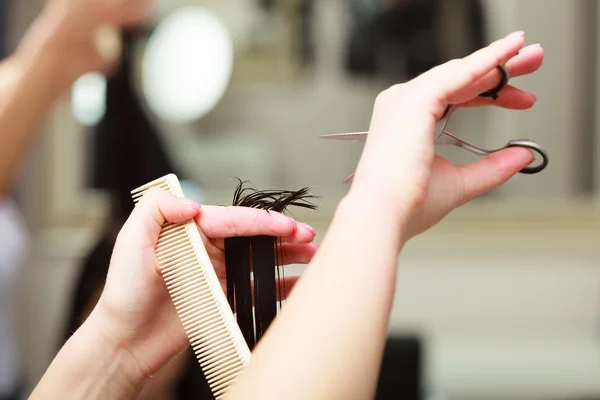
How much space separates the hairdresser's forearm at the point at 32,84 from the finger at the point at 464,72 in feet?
1.41

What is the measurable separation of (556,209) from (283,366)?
1.54 metres

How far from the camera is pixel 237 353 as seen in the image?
395 millimetres

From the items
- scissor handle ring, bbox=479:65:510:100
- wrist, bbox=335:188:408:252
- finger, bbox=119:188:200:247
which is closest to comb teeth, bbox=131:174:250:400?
finger, bbox=119:188:200:247

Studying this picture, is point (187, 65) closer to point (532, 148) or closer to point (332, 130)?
point (332, 130)

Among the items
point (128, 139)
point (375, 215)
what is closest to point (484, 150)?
point (375, 215)

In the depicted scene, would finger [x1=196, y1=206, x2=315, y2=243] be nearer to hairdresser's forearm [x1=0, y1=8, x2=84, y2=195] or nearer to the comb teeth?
the comb teeth

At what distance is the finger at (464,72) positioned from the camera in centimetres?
36

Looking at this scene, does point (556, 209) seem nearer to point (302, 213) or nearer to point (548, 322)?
point (548, 322)

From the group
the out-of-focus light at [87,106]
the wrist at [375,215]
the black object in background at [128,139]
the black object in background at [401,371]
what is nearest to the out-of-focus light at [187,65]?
the out-of-focus light at [87,106]

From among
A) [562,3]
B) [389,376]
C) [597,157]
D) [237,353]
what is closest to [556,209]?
[597,157]

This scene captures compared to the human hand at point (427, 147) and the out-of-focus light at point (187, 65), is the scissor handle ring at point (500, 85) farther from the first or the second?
the out-of-focus light at point (187, 65)

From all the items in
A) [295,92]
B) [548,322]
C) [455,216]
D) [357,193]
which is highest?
[295,92]

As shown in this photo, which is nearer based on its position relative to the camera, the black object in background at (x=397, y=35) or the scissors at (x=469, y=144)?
the scissors at (x=469, y=144)

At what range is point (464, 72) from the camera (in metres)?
0.36
